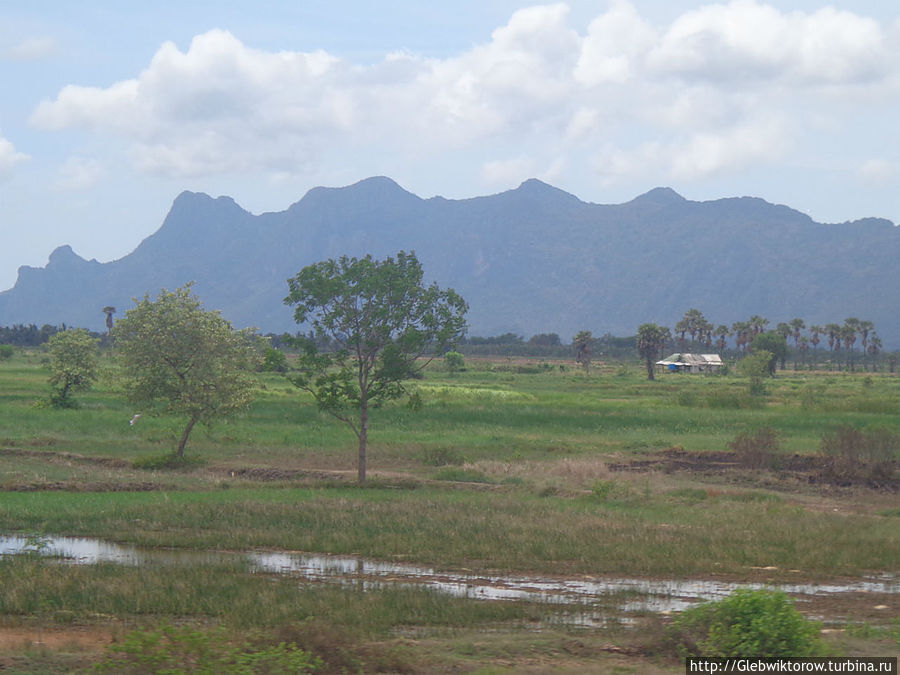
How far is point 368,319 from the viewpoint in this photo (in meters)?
32.8

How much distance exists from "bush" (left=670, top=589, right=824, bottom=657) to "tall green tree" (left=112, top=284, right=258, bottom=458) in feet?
101

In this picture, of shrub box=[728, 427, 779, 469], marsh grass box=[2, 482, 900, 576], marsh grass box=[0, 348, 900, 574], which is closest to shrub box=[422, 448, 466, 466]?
marsh grass box=[0, 348, 900, 574]

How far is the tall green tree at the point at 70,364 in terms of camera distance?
198 ft

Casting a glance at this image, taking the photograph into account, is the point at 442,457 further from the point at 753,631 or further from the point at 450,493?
the point at 753,631

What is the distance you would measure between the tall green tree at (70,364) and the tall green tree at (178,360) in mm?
23416

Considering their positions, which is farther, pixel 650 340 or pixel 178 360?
pixel 650 340

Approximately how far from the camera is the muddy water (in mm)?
16234

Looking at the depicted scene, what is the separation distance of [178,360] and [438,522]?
2072cm

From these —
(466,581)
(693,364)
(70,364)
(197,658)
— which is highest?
(70,364)

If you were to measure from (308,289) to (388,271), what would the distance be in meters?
3.16

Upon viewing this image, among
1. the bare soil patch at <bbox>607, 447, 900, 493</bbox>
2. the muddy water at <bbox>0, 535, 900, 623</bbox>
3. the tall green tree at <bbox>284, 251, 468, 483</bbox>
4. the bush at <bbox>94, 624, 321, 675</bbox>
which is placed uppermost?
the tall green tree at <bbox>284, 251, 468, 483</bbox>

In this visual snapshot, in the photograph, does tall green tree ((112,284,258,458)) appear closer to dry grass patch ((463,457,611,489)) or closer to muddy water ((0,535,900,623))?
dry grass patch ((463,457,611,489))

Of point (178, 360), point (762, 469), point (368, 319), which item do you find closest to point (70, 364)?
point (178, 360)

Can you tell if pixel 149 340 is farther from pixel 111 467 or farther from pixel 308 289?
pixel 308 289
